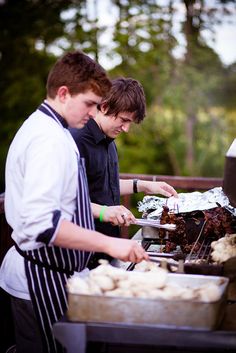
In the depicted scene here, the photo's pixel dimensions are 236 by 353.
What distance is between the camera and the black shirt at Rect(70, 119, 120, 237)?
346cm

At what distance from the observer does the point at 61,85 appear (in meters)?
2.43

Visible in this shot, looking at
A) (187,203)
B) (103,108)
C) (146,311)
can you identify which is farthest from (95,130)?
(146,311)

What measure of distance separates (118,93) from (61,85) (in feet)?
3.26

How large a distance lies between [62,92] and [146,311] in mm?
947

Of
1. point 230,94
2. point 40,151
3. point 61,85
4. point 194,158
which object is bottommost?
point 194,158

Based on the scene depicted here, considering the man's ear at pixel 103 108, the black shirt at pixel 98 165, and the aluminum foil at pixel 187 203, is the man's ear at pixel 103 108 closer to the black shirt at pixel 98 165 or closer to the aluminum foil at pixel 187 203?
the black shirt at pixel 98 165

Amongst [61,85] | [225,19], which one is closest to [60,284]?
[61,85]

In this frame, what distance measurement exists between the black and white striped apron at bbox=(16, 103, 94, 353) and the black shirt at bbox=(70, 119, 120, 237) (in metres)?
→ 0.82

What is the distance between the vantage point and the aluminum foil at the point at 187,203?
3.70 meters

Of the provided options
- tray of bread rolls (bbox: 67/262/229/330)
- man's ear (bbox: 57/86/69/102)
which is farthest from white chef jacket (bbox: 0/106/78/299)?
tray of bread rolls (bbox: 67/262/229/330)

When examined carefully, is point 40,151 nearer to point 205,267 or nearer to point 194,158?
point 205,267

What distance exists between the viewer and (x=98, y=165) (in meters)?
3.48

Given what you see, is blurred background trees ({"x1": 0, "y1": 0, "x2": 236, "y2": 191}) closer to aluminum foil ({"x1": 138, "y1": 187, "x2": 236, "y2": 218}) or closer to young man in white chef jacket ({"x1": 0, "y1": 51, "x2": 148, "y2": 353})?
aluminum foil ({"x1": 138, "y1": 187, "x2": 236, "y2": 218})

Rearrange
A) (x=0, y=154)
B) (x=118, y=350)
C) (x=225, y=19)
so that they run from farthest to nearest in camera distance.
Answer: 1. (x=225, y=19)
2. (x=0, y=154)
3. (x=118, y=350)
